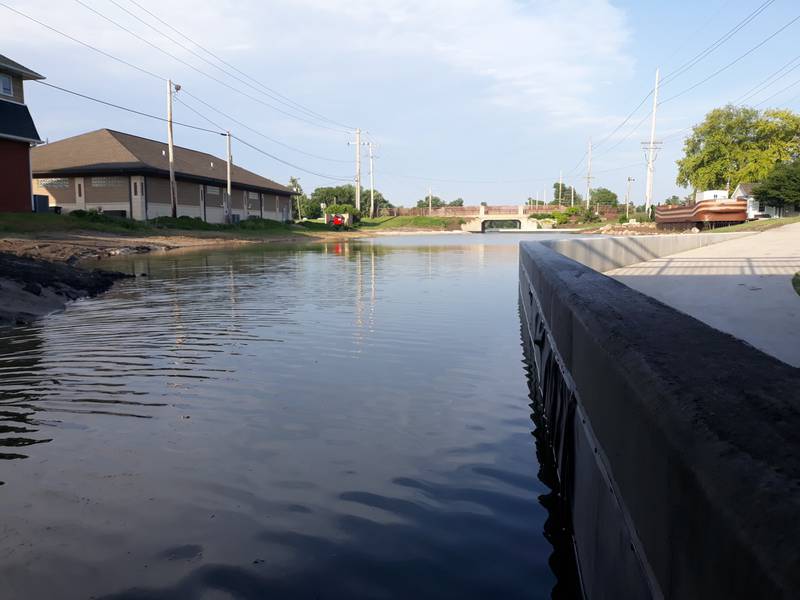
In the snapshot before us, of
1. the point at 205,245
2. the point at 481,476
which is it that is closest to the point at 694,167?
the point at 205,245

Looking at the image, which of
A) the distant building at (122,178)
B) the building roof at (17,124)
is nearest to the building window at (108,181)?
the distant building at (122,178)

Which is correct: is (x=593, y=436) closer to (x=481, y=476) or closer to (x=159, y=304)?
(x=481, y=476)

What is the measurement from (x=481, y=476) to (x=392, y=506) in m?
0.83

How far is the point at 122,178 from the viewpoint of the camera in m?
50.3

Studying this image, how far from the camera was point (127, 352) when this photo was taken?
8.70m

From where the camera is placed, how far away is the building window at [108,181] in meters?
50.4

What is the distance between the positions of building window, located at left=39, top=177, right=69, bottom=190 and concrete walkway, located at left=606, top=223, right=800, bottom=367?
47246 mm

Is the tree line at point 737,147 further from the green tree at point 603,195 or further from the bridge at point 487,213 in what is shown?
the green tree at point 603,195

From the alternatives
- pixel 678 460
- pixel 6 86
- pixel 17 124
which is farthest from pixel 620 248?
pixel 6 86

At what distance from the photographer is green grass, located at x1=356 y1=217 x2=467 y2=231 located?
346ft

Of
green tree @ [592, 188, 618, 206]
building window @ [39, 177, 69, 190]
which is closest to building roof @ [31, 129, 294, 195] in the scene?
building window @ [39, 177, 69, 190]

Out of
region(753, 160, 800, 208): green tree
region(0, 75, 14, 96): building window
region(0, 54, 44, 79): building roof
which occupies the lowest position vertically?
region(753, 160, 800, 208): green tree

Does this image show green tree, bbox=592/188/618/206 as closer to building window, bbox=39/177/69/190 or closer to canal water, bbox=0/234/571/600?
building window, bbox=39/177/69/190

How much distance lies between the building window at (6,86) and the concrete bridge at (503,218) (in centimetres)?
8692
